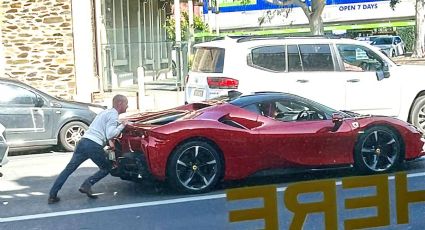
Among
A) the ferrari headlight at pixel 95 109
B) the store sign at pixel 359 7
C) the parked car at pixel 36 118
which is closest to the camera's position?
the parked car at pixel 36 118

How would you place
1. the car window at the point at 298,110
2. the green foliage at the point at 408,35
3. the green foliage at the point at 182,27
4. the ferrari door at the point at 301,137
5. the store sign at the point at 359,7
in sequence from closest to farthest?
1. the ferrari door at the point at 301,137
2. the car window at the point at 298,110
3. the green foliage at the point at 182,27
4. the green foliage at the point at 408,35
5. the store sign at the point at 359,7

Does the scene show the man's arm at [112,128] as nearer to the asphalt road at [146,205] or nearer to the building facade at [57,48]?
the asphalt road at [146,205]

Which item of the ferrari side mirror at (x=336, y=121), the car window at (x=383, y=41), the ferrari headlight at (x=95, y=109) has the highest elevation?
the car window at (x=383, y=41)

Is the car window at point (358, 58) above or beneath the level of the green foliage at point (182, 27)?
beneath

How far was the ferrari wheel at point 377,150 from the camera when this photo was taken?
8.32 metres

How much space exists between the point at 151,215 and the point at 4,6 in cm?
1213

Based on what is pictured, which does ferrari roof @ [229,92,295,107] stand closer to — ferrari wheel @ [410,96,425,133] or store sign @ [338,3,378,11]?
ferrari wheel @ [410,96,425,133]

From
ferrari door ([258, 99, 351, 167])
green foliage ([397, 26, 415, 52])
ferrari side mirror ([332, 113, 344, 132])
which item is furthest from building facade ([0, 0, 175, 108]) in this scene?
green foliage ([397, 26, 415, 52])

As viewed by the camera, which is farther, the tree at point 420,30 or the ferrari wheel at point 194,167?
the tree at point 420,30

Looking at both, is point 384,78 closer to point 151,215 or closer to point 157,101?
point 151,215

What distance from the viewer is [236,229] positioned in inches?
239

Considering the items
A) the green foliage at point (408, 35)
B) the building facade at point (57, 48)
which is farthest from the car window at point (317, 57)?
the green foliage at point (408, 35)

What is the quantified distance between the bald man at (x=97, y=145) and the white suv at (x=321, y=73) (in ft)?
10.3

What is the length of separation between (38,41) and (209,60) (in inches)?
317
